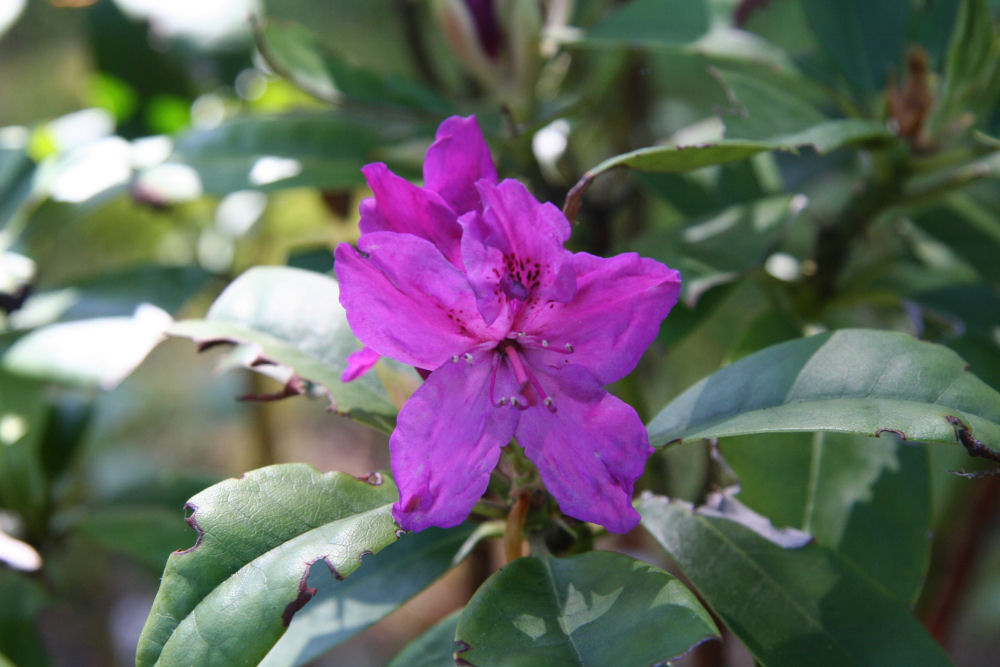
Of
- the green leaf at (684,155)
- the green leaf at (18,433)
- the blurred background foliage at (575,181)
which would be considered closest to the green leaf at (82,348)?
the blurred background foliage at (575,181)

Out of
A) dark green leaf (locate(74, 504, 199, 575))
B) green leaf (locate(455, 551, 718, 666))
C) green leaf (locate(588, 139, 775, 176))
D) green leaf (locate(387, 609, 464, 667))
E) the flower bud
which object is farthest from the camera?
dark green leaf (locate(74, 504, 199, 575))

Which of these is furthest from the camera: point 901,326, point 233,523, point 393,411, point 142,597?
point 142,597

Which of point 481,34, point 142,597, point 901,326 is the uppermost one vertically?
point 481,34

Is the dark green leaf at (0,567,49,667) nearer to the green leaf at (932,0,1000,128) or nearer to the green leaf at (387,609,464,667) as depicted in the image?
the green leaf at (387,609,464,667)

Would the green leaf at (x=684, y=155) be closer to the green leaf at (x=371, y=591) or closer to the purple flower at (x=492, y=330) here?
the purple flower at (x=492, y=330)

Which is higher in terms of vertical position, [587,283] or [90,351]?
[587,283]

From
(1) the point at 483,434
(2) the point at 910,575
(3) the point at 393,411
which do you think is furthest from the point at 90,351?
(2) the point at 910,575

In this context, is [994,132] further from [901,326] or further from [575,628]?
[575,628]

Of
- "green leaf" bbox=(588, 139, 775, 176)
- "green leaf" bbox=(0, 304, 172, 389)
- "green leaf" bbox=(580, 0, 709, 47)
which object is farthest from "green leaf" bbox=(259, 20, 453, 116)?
"green leaf" bbox=(588, 139, 775, 176)
